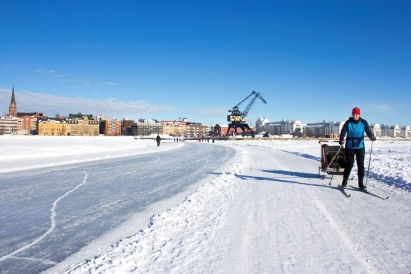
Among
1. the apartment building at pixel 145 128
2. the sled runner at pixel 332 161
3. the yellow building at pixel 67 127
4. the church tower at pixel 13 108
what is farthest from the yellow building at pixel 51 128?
the sled runner at pixel 332 161

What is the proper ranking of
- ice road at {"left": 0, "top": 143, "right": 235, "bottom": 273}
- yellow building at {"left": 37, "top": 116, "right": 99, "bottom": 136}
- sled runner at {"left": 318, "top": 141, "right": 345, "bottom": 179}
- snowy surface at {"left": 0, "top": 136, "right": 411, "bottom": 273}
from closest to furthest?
1. snowy surface at {"left": 0, "top": 136, "right": 411, "bottom": 273}
2. ice road at {"left": 0, "top": 143, "right": 235, "bottom": 273}
3. sled runner at {"left": 318, "top": 141, "right": 345, "bottom": 179}
4. yellow building at {"left": 37, "top": 116, "right": 99, "bottom": 136}

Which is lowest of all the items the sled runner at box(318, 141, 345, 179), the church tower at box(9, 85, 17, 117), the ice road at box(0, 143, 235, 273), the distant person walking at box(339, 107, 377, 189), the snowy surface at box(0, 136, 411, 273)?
the ice road at box(0, 143, 235, 273)

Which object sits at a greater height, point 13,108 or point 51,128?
point 13,108

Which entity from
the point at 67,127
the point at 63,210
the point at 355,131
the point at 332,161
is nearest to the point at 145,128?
the point at 67,127

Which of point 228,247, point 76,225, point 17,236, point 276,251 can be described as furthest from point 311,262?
point 17,236

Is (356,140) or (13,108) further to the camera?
(13,108)

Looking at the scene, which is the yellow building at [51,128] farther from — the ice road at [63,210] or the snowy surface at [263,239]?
the snowy surface at [263,239]

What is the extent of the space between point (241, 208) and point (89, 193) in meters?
3.83

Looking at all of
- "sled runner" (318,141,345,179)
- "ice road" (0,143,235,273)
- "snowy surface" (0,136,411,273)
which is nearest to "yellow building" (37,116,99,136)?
"ice road" (0,143,235,273)

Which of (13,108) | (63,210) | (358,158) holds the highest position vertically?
(13,108)

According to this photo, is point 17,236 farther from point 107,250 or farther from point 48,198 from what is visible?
point 48,198

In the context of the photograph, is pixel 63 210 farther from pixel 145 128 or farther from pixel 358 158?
pixel 145 128

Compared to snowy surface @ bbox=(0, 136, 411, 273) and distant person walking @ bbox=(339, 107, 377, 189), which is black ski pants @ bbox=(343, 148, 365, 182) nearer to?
distant person walking @ bbox=(339, 107, 377, 189)

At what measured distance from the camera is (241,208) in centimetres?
551
